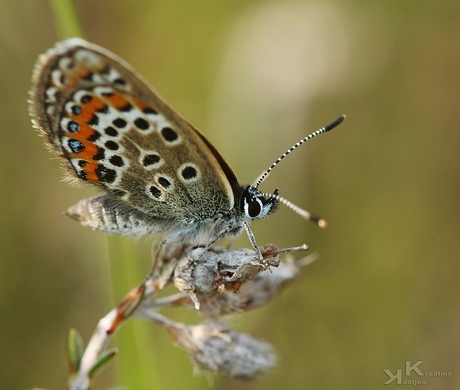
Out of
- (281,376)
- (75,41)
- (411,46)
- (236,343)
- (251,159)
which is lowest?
(281,376)

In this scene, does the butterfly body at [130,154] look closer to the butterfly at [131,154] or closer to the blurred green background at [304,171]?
the butterfly at [131,154]

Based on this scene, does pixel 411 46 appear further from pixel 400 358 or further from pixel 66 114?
pixel 66 114

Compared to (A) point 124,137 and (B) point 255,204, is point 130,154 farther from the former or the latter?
(B) point 255,204

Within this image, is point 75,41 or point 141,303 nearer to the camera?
point 75,41

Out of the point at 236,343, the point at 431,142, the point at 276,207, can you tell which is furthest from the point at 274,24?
the point at 236,343

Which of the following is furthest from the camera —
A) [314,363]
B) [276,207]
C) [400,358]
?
[314,363]

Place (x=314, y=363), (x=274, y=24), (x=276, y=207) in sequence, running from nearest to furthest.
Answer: (x=276, y=207)
(x=314, y=363)
(x=274, y=24)

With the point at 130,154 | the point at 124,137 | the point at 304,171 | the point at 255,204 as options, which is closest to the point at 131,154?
the point at 130,154

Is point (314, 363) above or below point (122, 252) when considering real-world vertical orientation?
below
